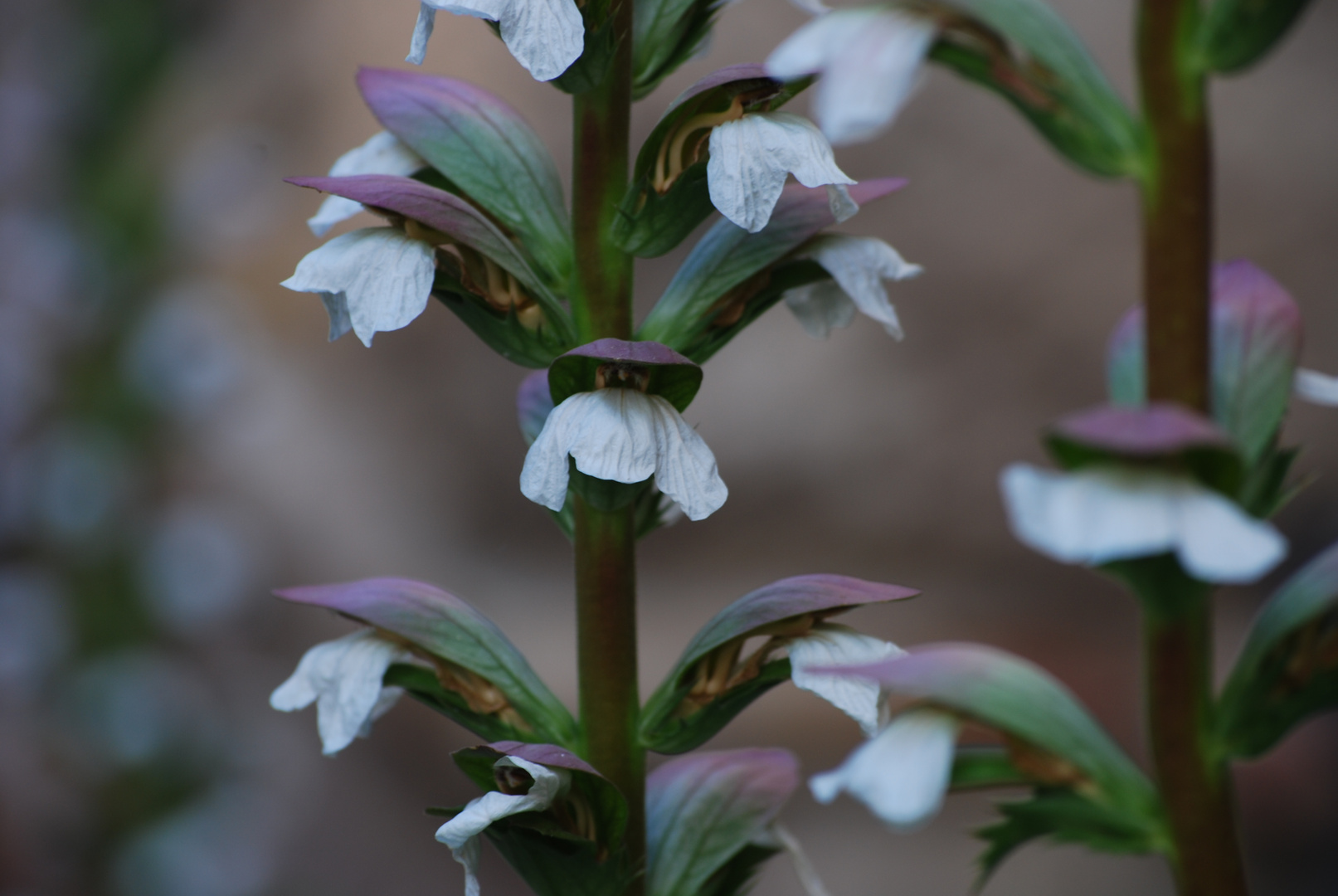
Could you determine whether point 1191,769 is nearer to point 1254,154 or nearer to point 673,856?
point 673,856

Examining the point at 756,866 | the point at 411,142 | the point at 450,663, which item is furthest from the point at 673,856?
the point at 411,142

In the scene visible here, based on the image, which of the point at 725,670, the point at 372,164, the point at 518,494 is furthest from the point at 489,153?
the point at 518,494

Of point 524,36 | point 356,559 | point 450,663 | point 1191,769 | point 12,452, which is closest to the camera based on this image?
point 1191,769

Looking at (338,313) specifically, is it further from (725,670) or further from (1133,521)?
(1133,521)

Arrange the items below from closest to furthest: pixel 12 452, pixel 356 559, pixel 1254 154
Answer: pixel 1254 154
pixel 12 452
pixel 356 559

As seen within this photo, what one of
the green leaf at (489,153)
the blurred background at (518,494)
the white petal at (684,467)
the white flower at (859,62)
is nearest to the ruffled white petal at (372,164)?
the green leaf at (489,153)

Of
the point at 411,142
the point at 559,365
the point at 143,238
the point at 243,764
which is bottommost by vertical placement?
the point at 243,764

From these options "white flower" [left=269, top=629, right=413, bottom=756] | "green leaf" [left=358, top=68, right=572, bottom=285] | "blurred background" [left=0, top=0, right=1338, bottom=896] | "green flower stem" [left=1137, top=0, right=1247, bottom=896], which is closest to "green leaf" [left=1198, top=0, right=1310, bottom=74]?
"green flower stem" [left=1137, top=0, right=1247, bottom=896]

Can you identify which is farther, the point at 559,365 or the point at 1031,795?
the point at 559,365
